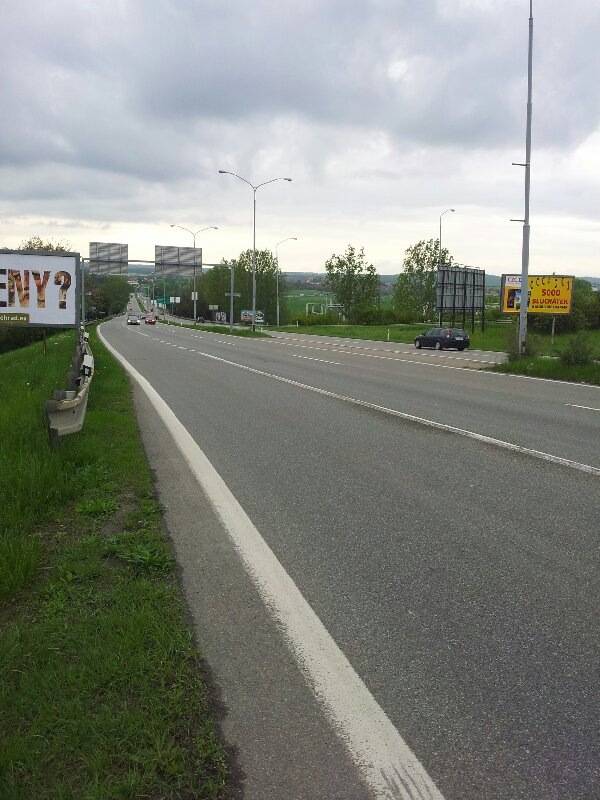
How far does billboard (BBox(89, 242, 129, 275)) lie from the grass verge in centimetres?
4166

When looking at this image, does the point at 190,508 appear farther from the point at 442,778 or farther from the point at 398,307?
the point at 398,307

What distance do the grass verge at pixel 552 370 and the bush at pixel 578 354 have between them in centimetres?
18

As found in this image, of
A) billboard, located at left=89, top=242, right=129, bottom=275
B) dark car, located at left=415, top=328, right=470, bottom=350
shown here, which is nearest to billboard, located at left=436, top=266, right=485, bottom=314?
dark car, located at left=415, top=328, right=470, bottom=350

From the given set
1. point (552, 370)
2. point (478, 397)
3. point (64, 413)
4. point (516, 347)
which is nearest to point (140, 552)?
point (64, 413)

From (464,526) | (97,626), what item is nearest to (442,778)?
(97,626)

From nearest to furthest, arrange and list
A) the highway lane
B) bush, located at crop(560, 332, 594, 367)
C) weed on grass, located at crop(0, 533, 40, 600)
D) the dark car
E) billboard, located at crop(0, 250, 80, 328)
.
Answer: weed on grass, located at crop(0, 533, 40, 600) < the highway lane < bush, located at crop(560, 332, 594, 367) < billboard, located at crop(0, 250, 80, 328) < the dark car

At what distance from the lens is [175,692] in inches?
138

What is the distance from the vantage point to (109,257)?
60.2 m

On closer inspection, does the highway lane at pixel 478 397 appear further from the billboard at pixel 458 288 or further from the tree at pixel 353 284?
the tree at pixel 353 284

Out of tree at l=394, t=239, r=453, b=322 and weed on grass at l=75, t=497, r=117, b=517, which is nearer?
weed on grass at l=75, t=497, r=117, b=517

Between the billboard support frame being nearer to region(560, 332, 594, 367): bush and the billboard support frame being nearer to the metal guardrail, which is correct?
region(560, 332, 594, 367): bush

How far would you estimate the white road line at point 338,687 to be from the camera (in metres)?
2.99

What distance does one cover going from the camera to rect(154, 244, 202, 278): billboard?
61.2 m

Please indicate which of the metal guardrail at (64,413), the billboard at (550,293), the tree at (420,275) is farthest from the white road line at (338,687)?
the tree at (420,275)
